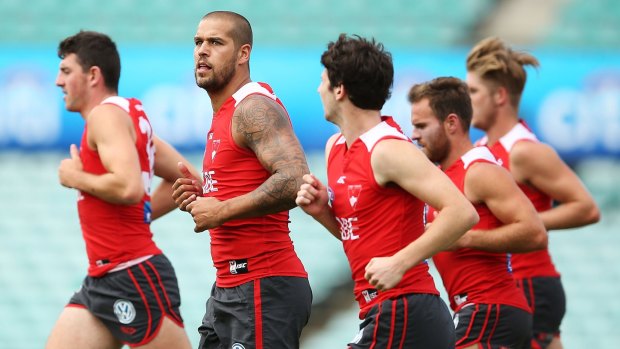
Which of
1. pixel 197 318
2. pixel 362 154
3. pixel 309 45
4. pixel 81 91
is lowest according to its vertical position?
pixel 197 318

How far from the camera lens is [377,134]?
15.3 ft

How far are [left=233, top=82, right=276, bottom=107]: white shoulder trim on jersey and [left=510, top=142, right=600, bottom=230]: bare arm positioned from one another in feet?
7.03

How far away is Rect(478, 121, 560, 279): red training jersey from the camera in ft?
21.8

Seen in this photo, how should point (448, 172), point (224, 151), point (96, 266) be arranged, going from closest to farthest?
point (224, 151)
point (448, 172)
point (96, 266)

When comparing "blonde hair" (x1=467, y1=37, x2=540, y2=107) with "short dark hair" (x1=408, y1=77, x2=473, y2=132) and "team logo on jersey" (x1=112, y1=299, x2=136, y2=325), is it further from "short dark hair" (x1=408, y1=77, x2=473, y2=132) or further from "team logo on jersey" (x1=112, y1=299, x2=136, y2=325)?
"team logo on jersey" (x1=112, y1=299, x2=136, y2=325)

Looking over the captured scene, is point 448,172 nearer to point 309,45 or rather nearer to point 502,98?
point 502,98

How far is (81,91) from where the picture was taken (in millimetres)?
6395

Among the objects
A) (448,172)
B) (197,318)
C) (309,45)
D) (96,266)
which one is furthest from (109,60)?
(309,45)

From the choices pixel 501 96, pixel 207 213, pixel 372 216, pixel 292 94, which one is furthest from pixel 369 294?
pixel 292 94

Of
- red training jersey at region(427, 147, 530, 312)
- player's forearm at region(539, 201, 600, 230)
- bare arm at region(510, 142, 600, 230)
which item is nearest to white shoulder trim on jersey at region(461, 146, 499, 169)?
red training jersey at region(427, 147, 530, 312)

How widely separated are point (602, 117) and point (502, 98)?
4242mm

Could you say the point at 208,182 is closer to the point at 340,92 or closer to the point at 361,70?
the point at 340,92

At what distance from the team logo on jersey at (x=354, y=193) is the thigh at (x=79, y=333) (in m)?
2.03

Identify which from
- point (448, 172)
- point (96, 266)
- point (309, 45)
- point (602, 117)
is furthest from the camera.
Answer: point (309, 45)
